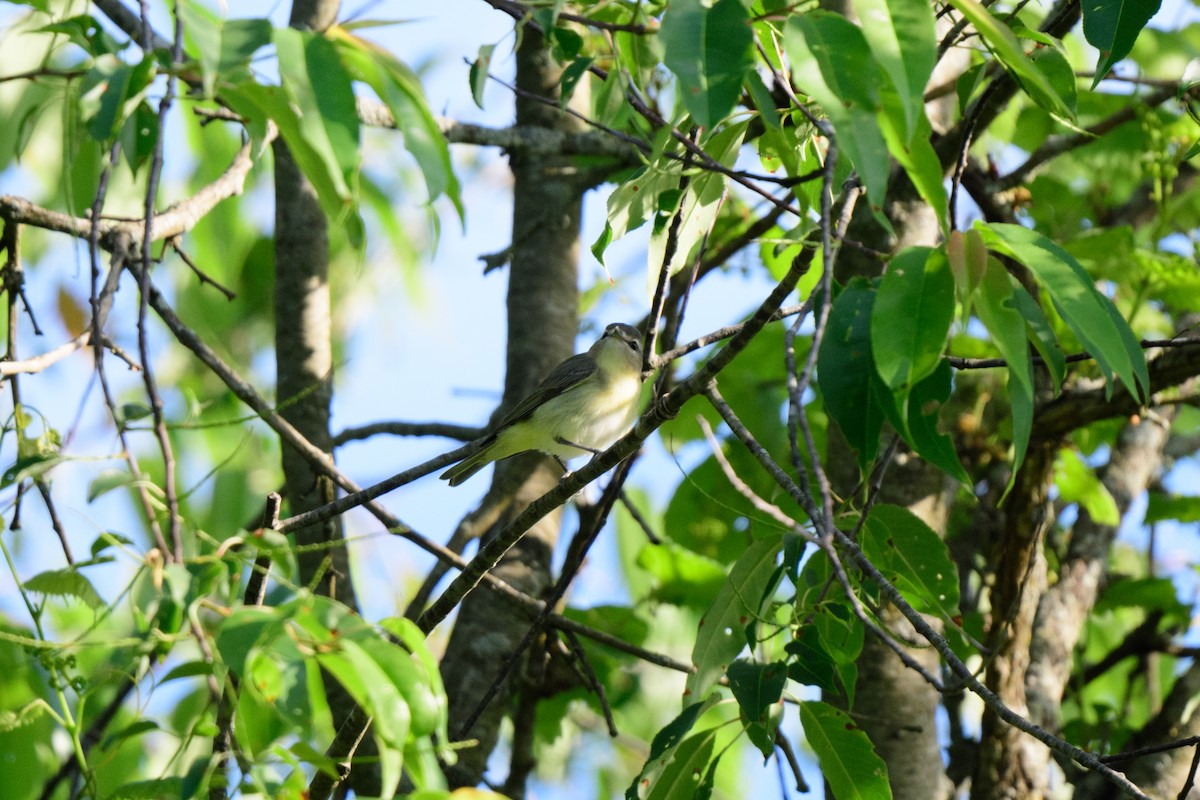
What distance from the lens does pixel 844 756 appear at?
2.61 meters

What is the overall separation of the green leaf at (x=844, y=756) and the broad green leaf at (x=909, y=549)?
35 centimetres

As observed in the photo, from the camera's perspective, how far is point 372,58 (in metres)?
1.79

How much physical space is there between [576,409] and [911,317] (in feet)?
11.7

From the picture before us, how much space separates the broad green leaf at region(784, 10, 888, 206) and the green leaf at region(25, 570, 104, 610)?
150 cm

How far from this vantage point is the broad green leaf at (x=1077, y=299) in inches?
68.2

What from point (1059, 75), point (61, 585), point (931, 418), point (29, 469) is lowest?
point (61, 585)

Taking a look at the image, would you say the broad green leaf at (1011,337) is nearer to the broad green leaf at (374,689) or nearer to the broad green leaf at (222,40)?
the broad green leaf at (374,689)

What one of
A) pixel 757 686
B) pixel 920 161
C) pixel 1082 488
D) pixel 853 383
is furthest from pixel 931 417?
pixel 1082 488

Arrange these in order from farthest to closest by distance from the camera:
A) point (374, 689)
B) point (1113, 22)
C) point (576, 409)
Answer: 1. point (576, 409)
2. point (1113, 22)
3. point (374, 689)

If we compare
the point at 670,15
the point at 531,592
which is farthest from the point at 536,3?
the point at 531,592

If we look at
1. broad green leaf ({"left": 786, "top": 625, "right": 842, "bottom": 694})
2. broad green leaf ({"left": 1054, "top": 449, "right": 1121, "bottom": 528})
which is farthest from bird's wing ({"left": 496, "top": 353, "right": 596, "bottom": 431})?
broad green leaf ({"left": 786, "top": 625, "right": 842, "bottom": 694})

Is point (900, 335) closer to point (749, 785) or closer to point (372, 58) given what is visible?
point (372, 58)

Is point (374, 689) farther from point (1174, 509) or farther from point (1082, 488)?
point (1174, 509)

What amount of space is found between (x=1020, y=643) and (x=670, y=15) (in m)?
3.03
